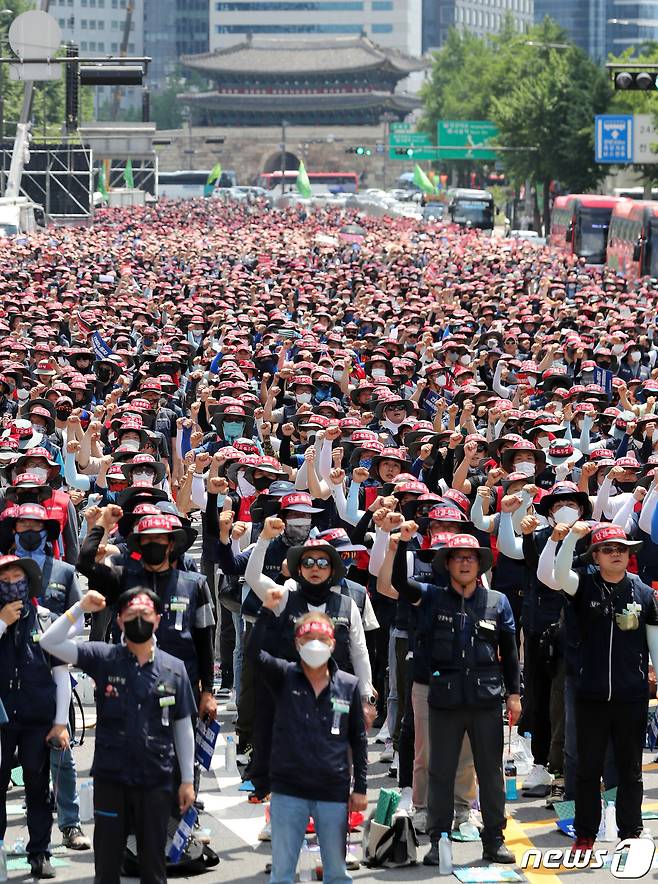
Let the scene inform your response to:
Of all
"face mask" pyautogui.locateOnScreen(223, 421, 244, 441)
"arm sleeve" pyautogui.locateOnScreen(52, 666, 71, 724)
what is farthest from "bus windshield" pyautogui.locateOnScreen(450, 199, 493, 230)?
"arm sleeve" pyautogui.locateOnScreen(52, 666, 71, 724)

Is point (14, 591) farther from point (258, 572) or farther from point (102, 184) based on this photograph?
point (102, 184)

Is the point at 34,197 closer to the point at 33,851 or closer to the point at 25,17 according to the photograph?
the point at 25,17

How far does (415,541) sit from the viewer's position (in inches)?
458

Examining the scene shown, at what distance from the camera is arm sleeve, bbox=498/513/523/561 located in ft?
37.4

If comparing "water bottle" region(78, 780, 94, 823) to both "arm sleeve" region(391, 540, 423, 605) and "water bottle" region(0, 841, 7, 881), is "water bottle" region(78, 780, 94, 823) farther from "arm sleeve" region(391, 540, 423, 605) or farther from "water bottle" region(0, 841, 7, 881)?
"arm sleeve" region(391, 540, 423, 605)

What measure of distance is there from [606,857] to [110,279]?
1086 inches

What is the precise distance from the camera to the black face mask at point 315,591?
930 centimetres

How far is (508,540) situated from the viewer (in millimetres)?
11438

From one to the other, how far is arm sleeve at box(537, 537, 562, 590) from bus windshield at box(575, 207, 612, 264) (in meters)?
60.1

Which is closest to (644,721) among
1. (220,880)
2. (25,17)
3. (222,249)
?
(220,880)

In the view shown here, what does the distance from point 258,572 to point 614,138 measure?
61.2 meters

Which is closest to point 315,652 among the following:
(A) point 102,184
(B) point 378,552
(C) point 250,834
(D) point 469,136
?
(C) point 250,834

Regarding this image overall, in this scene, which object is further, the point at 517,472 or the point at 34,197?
the point at 34,197

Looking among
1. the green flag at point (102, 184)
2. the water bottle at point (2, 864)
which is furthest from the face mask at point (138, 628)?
the green flag at point (102, 184)
